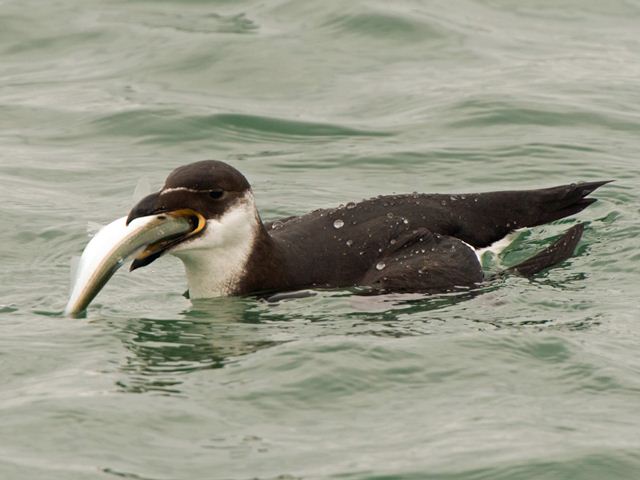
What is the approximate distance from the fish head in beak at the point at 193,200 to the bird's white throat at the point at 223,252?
41 millimetres

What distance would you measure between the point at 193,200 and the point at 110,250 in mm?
654

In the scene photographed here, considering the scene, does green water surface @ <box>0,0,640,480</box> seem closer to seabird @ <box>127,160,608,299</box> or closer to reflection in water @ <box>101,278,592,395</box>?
reflection in water @ <box>101,278,592,395</box>

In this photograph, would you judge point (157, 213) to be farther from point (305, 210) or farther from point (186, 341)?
point (305, 210)

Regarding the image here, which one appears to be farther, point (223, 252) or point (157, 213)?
point (223, 252)

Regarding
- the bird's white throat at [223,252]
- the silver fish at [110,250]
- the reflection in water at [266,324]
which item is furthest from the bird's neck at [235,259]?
the silver fish at [110,250]

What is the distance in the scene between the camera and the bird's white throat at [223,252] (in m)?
9.30

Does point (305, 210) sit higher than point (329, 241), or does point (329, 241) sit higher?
point (329, 241)

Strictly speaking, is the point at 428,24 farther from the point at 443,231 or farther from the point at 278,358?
the point at 278,358

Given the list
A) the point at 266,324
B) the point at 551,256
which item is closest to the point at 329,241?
the point at 266,324

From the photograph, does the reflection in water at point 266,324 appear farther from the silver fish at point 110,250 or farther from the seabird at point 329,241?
the silver fish at point 110,250

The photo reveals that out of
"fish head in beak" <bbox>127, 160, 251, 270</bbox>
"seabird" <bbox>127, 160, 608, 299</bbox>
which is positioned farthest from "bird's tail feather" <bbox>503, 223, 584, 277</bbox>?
"fish head in beak" <bbox>127, 160, 251, 270</bbox>

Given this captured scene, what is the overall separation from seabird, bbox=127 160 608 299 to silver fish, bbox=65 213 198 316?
2.6 inches

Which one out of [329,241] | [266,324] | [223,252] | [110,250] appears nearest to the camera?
[110,250]

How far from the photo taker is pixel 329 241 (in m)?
9.78
